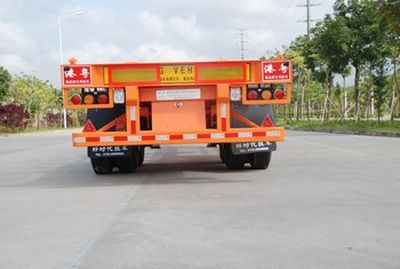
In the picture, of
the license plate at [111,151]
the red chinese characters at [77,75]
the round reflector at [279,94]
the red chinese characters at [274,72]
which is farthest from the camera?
the license plate at [111,151]

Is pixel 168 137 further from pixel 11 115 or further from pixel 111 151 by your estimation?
pixel 11 115

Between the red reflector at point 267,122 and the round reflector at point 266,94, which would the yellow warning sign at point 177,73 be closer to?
the round reflector at point 266,94

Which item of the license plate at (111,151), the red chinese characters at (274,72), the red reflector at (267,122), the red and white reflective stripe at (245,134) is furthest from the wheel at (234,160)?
the red chinese characters at (274,72)

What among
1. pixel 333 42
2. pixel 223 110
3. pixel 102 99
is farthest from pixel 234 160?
pixel 333 42

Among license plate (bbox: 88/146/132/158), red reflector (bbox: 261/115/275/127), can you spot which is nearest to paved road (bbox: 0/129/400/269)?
license plate (bbox: 88/146/132/158)

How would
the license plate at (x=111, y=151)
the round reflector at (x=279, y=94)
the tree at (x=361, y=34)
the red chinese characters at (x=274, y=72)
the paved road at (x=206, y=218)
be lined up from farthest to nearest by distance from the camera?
1. the tree at (x=361, y=34)
2. the license plate at (x=111, y=151)
3. the round reflector at (x=279, y=94)
4. the red chinese characters at (x=274, y=72)
5. the paved road at (x=206, y=218)

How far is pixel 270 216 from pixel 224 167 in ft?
18.1

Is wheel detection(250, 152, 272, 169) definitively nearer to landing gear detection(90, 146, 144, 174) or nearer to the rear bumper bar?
the rear bumper bar

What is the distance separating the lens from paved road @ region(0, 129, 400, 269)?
16.6 ft

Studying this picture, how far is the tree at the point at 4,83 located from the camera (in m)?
52.6

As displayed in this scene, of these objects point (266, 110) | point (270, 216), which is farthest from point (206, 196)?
point (266, 110)

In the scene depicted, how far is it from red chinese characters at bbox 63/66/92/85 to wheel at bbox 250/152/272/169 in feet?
11.6

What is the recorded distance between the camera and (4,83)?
176ft

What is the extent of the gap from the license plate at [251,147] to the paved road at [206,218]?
1.59 feet
